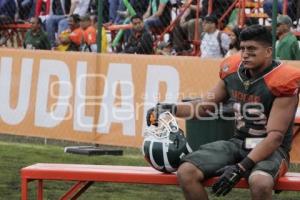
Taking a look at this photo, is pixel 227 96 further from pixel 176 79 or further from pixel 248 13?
pixel 248 13

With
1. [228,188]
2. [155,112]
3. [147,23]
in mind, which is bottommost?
[228,188]

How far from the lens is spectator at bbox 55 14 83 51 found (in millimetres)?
15375

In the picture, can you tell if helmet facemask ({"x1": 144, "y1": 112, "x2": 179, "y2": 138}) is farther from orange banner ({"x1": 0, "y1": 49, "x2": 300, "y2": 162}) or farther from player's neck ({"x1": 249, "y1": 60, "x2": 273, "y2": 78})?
orange banner ({"x1": 0, "y1": 49, "x2": 300, "y2": 162})

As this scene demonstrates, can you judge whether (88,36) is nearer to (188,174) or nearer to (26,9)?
(26,9)

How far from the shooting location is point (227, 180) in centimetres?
631

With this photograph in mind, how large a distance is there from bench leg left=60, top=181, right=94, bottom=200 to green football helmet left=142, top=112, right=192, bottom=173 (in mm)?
565

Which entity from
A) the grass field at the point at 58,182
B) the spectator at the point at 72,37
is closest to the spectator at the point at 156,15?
the spectator at the point at 72,37

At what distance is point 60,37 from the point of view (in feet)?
51.4

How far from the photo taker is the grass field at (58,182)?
30.1 ft

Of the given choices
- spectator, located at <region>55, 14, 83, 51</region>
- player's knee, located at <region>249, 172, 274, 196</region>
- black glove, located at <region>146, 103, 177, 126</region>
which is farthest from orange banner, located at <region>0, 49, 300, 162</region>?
player's knee, located at <region>249, 172, 274, 196</region>

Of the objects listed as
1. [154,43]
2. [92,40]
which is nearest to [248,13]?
[154,43]

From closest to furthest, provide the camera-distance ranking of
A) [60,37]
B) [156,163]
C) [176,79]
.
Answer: [156,163], [176,79], [60,37]

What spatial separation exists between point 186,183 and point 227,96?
2.72 feet

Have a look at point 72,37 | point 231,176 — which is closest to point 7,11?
point 72,37
